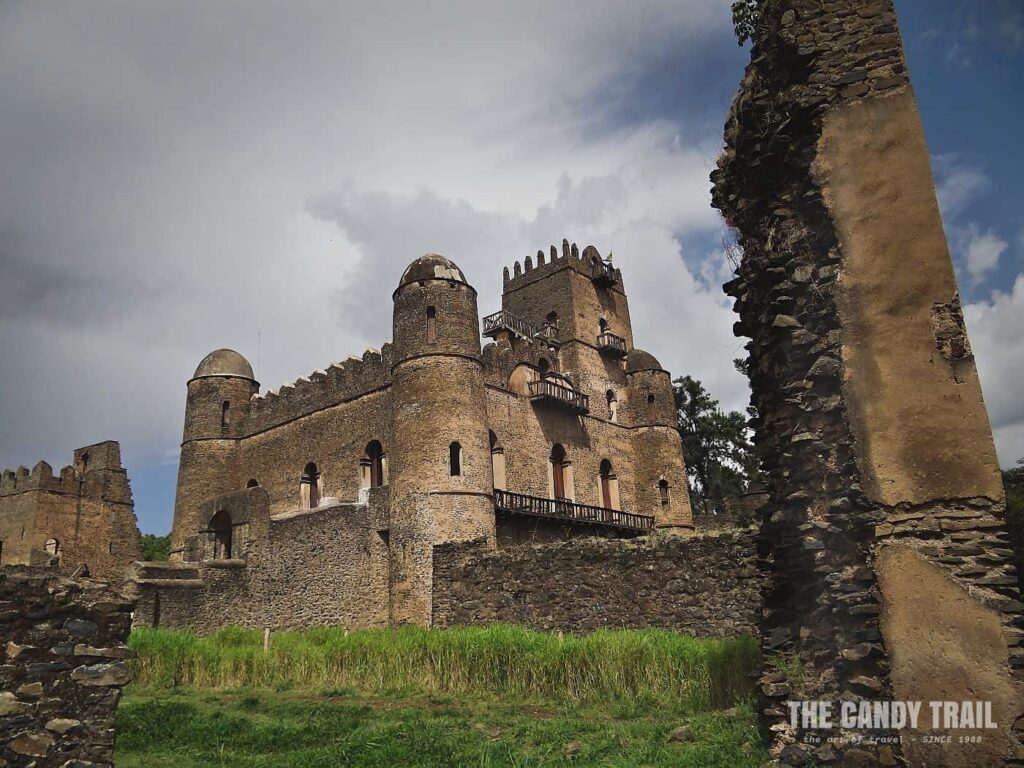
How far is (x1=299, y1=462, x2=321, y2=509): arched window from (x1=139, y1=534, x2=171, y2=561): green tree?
18.7m

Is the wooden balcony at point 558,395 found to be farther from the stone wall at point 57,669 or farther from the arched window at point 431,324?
the stone wall at point 57,669

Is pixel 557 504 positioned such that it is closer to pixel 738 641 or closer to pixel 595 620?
pixel 595 620

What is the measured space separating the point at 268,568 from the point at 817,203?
1957 cm

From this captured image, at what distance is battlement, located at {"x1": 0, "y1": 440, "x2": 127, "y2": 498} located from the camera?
28391 millimetres

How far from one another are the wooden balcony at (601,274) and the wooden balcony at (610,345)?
2825 millimetres

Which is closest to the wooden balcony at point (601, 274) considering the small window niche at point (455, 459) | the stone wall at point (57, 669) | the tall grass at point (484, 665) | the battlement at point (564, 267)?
the battlement at point (564, 267)

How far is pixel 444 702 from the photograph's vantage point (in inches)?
379

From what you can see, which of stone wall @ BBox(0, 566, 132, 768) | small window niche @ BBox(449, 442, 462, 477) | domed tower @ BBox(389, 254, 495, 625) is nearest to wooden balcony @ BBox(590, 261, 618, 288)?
domed tower @ BBox(389, 254, 495, 625)

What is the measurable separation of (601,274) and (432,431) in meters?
17.1

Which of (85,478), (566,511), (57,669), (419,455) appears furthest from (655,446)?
Answer: (57,669)

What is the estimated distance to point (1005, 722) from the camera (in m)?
4.56

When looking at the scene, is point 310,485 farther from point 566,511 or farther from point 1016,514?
point 1016,514

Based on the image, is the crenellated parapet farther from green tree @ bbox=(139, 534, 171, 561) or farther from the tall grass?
the tall grass

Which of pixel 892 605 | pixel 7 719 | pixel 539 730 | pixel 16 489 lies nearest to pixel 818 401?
pixel 892 605
